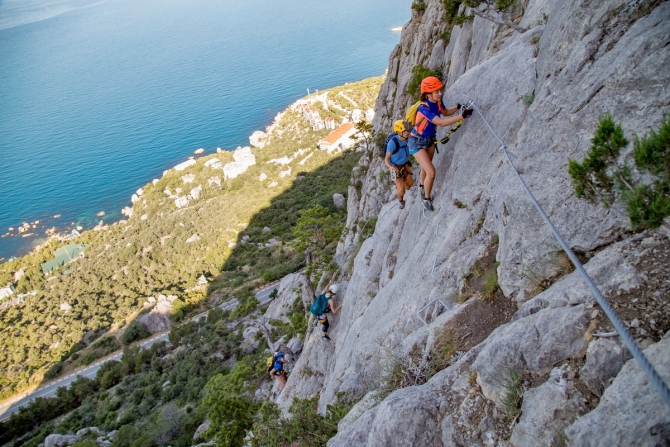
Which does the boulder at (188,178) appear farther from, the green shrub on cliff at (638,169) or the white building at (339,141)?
the green shrub on cliff at (638,169)

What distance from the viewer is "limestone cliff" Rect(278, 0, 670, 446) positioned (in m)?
3.66

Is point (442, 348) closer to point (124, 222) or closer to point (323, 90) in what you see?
point (124, 222)

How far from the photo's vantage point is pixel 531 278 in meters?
5.32

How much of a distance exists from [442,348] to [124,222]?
3180 inches

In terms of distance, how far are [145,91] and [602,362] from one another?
148154 mm

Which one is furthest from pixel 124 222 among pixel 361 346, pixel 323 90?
pixel 361 346

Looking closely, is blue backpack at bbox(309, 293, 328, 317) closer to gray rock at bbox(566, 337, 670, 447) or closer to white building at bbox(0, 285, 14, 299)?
gray rock at bbox(566, 337, 670, 447)

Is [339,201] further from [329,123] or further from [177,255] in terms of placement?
[329,123]

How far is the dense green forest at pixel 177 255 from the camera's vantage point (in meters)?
41.8

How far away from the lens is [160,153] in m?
101

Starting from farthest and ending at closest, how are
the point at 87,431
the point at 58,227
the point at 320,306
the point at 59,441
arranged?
the point at 58,227 < the point at 87,431 < the point at 59,441 < the point at 320,306

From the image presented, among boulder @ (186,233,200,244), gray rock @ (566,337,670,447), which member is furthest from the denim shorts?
boulder @ (186,233,200,244)

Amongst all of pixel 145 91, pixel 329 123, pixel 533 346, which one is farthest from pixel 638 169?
pixel 145 91

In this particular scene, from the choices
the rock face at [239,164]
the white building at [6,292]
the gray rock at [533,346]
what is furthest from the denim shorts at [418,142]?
the white building at [6,292]
